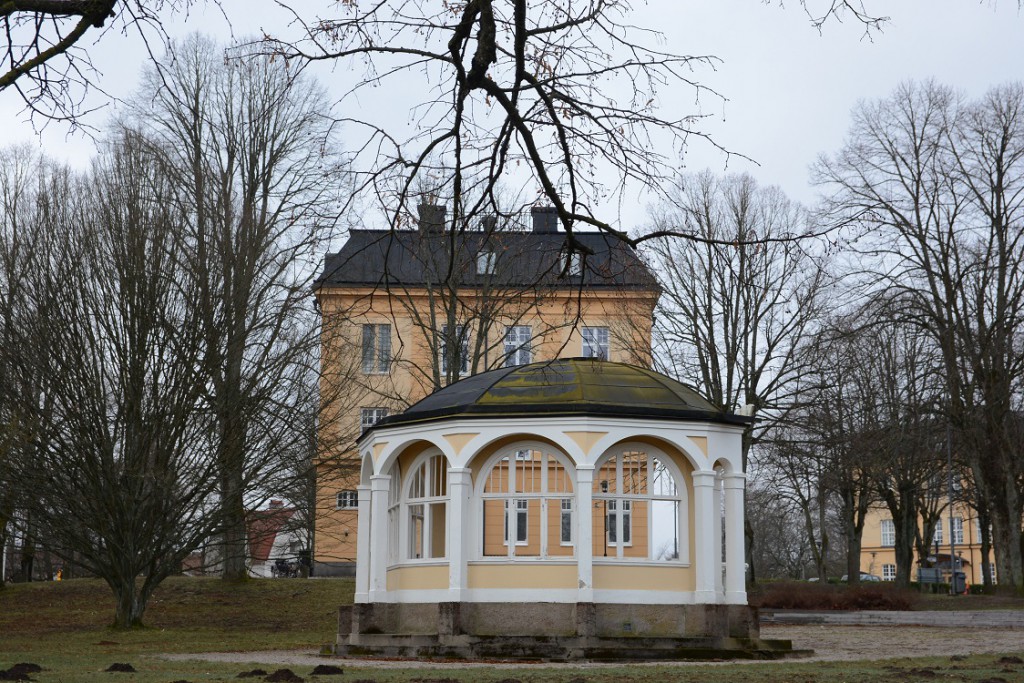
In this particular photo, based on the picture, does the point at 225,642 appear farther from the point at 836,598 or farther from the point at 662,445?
the point at 836,598

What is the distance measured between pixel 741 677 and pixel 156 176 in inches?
833

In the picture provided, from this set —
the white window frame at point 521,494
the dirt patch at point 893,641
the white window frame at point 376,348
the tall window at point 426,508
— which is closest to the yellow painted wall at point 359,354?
the white window frame at point 376,348

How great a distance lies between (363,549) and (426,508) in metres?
2.49

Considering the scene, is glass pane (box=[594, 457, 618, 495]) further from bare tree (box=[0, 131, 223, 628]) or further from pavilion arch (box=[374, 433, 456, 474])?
bare tree (box=[0, 131, 223, 628])

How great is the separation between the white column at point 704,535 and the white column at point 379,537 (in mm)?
5465

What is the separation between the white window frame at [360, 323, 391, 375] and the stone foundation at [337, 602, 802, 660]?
14.7 m

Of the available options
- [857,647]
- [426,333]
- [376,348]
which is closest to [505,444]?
[857,647]

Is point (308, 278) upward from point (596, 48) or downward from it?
upward

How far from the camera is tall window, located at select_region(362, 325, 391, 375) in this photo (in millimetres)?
37281

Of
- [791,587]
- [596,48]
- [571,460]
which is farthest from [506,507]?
[791,587]

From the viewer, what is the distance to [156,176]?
99.5ft

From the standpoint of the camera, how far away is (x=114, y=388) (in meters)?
28.3

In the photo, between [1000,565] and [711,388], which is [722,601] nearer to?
[711,388]

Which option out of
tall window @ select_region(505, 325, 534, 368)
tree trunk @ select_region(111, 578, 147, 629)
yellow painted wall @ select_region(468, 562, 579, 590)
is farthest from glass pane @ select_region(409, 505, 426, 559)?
tall window @ select_region(505, 325, 534, 368)
